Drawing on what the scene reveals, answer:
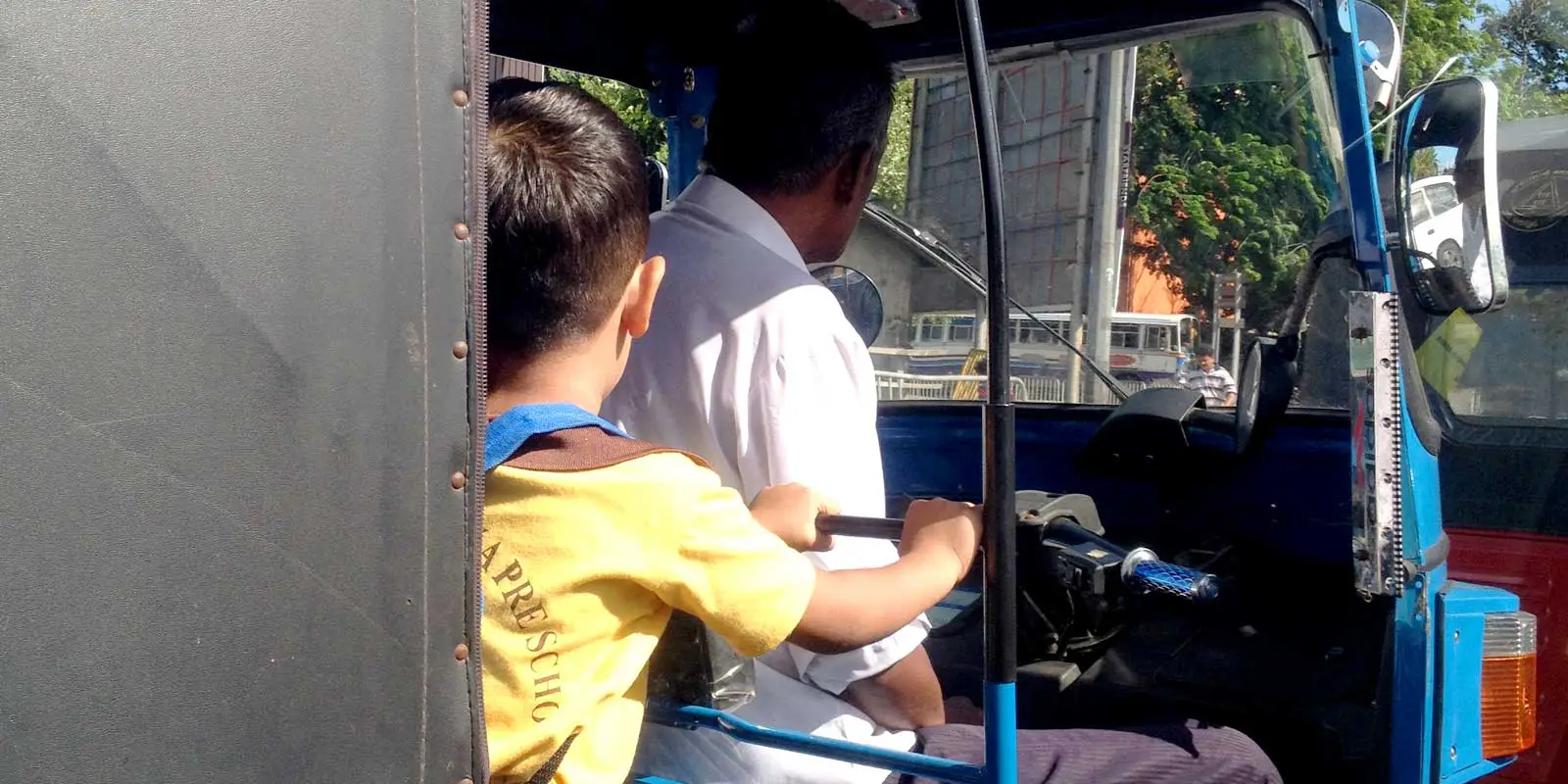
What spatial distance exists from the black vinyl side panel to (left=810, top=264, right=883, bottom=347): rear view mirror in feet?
6.08

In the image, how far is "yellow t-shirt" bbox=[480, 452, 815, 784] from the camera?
130 centimetres

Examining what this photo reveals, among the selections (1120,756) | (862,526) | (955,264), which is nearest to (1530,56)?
(955,264)

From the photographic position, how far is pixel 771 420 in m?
1.73

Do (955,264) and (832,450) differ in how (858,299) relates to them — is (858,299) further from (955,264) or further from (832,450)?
(832,450)

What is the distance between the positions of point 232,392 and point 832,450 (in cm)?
90

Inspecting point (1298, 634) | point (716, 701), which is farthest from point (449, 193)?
point (1298, 634)

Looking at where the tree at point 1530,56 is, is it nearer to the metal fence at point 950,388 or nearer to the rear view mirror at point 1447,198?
the rear view mirror at point 1447,198

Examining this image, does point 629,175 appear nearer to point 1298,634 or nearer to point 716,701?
point 716,701

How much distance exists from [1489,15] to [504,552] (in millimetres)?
2385

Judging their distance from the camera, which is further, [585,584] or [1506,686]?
[1506,686]

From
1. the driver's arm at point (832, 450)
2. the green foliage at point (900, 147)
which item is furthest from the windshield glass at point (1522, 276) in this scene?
the driver's arm at point (832, 450)

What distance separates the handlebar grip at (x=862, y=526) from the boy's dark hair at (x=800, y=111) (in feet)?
2.20

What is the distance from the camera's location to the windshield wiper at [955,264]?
2725 millimetres

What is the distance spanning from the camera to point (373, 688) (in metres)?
1.06
